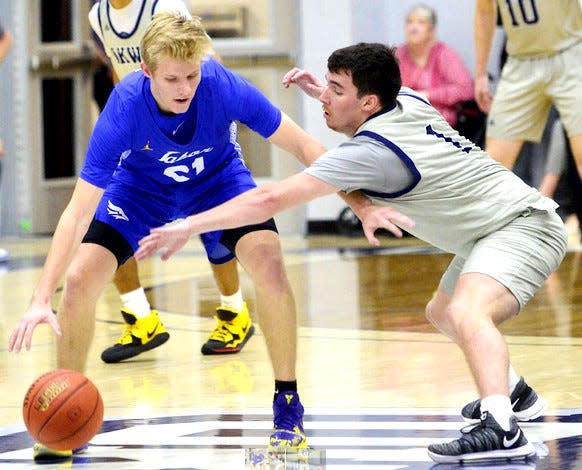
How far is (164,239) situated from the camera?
418cm

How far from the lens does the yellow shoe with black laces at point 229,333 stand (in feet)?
22.3

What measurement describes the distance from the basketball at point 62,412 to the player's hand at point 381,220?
1.06 m

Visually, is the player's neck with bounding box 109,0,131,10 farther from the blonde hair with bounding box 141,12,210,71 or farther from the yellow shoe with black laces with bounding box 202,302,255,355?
the blonde hair with bounding box 141,12,210,71

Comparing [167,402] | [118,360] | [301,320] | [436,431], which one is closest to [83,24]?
[301,320]

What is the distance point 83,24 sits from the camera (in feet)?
48.0

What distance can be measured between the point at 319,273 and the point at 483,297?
18.6 feet

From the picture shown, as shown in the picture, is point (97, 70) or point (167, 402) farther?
point (97, 70)

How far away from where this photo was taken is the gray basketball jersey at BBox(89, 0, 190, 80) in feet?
22.5

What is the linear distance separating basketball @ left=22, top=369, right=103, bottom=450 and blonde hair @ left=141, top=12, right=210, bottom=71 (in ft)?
3.68

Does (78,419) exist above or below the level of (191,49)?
below

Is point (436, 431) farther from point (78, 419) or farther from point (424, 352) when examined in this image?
point (424, 352)

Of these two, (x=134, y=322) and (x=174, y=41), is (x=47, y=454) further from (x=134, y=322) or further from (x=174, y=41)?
(x=134, y=322)

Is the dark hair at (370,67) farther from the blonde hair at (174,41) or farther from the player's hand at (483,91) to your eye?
the player's hand at (483,91)

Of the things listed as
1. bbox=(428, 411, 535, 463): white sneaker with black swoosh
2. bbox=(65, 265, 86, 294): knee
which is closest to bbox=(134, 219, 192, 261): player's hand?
bbox=(65, 265, 86, 294): knee
